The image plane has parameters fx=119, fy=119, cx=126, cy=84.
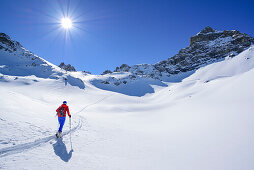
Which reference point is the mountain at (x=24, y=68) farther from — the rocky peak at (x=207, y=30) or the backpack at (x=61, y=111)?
the rocky peak at (x=207, y=30)

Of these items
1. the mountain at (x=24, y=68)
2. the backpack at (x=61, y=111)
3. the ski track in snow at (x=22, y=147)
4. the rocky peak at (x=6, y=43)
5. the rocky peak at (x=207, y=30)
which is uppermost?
the rocky peak at (x=207, y=30)

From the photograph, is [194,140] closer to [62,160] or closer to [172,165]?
[172,165]

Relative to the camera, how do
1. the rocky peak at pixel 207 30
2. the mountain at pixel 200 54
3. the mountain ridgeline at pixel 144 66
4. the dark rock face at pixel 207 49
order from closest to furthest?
1. the mountain ridgeline at pixel 144 66
2. the mountain at pixel 200 54
3. the dark rock face at pixel 207 49
4. the rocky peak at pixel 207 30

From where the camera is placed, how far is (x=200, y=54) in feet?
347

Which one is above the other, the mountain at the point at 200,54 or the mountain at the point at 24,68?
the mountain at the point at 200,54

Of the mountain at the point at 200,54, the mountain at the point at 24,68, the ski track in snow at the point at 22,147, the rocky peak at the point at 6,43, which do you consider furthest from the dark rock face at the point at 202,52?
the ski track in snow at the point at 22,147

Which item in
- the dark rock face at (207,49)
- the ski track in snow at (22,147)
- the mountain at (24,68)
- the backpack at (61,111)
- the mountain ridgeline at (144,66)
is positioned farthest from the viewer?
the dark rock face at (207,49)

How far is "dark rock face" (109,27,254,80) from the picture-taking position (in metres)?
93.3

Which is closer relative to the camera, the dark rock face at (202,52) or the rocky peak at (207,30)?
the dark rock face at (202,52)

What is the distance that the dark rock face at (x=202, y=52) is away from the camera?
93.3m

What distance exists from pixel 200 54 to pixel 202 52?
162 inches

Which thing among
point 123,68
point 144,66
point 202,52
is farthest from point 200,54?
point 123,68

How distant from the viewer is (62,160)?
434 centimetres

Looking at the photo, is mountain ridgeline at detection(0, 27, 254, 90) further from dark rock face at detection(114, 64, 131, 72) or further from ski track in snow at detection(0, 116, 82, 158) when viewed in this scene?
ski track in snow at detection(0, 116, 82, 158)
